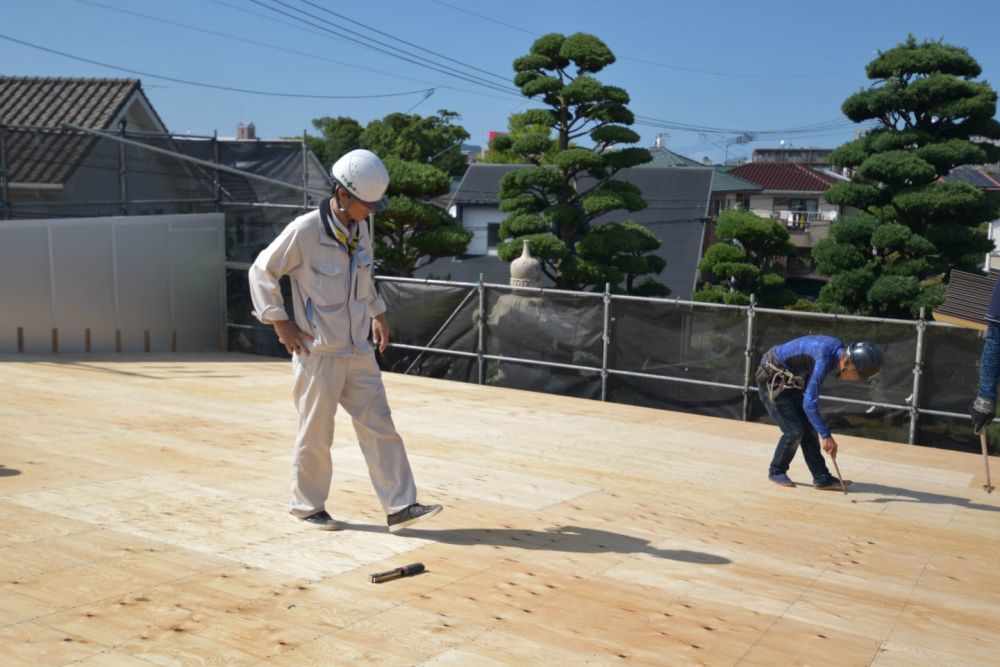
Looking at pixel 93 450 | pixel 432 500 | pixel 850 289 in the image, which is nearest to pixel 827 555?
pixel 432 500

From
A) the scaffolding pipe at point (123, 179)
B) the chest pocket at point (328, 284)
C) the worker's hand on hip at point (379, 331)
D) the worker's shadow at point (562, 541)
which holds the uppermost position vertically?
the scaffolding pipe at point (123, 179)

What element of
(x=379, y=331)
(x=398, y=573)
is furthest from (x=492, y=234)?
(x=398, y=573)

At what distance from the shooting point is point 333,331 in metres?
5.84

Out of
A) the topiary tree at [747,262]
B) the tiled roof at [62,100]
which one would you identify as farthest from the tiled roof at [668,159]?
the tiled roof at [62,100]

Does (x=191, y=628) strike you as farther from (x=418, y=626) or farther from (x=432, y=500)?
(x=432, y=500)

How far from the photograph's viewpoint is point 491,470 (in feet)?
26.9

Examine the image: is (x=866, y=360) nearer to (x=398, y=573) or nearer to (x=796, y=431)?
(x=796, y=431)

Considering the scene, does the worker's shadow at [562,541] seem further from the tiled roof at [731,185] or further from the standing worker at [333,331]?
the tiled roof at [731,185]

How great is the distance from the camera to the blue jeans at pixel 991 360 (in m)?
6.74

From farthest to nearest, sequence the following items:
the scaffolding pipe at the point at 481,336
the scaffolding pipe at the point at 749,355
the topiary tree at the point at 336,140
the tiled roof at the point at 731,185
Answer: the topiary tree at the point at 336,140, the tiled roof at the point at 731,185, the scaffolding pipe at the point at 481,336, the scaffolding pipe at the point at 749,355

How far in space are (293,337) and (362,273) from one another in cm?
59

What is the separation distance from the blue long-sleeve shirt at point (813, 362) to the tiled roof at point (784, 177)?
49.5 metres

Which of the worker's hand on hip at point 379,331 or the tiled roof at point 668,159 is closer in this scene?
the worker's hand on hip at point 379,331

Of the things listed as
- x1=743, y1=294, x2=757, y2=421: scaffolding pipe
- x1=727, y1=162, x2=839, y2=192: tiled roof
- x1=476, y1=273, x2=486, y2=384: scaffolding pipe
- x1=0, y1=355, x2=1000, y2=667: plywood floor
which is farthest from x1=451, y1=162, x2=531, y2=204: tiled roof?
x1=0, y1=355, x2=1000, y2=667: plywood floor
